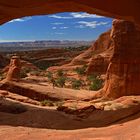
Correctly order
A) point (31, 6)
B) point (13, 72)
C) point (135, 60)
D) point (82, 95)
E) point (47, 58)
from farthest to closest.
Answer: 1. point (47, 58)
2. point (13, 72)
3. point (82, 95)
4. point (135, 60)
5. point (31, 6)

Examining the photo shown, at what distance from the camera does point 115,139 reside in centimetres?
718

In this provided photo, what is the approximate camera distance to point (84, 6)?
11.7 metres

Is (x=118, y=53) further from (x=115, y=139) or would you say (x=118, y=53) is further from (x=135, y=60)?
(x=115, y=139)

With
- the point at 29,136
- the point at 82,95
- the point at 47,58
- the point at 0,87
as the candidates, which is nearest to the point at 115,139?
the point at 29,136

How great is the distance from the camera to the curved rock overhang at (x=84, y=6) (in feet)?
37.8

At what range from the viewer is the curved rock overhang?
11.5 m

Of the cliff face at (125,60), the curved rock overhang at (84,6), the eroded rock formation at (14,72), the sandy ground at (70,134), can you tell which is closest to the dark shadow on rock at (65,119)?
the sandy ground at (70,134)

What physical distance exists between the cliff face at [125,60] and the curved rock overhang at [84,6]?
826 centimetres

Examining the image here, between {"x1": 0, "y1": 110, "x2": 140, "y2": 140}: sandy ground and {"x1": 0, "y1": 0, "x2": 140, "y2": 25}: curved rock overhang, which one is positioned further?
{"x1": 0, "y1": 0, "x2": 140, "y2": 25}: curved rock overhang

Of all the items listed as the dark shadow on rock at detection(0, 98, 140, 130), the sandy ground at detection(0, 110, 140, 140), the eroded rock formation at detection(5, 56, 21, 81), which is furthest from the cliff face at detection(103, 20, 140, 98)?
the sandy ground at detection(0, 110, 140, 140)

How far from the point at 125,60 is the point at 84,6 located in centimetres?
929

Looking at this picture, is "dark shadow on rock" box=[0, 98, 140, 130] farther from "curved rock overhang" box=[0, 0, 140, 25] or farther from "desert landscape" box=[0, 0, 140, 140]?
"curved rock overhang" box=[0, 0, 140, 25]

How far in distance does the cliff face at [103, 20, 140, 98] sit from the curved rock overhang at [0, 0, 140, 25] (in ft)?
27.1

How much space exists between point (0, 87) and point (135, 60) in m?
10.5
